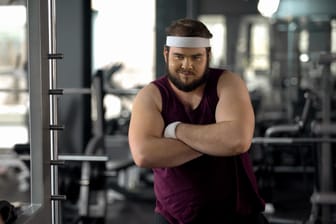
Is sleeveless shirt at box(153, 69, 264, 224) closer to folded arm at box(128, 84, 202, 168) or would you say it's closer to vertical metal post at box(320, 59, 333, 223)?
folded arm at box(128, 84, 202, 168)

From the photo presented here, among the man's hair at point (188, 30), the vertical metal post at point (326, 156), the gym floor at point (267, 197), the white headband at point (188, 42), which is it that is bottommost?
the gym floor at point (267, 197)

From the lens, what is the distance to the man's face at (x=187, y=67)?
1.62 m

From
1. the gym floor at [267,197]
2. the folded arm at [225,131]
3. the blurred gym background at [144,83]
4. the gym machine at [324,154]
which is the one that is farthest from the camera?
the gym floor at [267,197]

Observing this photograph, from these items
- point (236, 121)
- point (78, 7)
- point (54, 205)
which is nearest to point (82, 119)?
point (78, 7)

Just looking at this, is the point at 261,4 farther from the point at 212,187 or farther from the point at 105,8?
the point at 212,187

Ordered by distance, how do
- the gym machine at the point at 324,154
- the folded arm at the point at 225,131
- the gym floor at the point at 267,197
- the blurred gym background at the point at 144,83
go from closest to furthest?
the folded arm at the point at 225,131
the gym machine at the point at 324,154
the blurred gym background at the point at 144,83
the gym floor at the point at 267,197

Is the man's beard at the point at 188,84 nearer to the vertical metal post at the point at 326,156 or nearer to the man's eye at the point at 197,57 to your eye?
the man's eye at the point at 197,57

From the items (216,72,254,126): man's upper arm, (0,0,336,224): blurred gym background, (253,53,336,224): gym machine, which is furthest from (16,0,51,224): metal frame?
(253,53,336,224): gym machine

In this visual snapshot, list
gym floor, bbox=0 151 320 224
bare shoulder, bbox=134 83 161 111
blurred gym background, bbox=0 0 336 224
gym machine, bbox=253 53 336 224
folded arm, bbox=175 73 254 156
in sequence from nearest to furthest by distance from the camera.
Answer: folded arm, bbox=175 73 254 156 < bare shoulder, bbox=134 83 161 111 < gym machine, bbox=253 53 336 224 < blurred gym background, bbox=0 0 336 224 < gym floor, bbox=0 151 320 224

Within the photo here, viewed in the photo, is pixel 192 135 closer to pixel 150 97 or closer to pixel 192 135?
pixel 192 135

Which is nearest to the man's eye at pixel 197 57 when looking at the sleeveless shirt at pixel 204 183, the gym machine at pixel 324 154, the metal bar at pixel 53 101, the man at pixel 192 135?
the man at pixel 192 135

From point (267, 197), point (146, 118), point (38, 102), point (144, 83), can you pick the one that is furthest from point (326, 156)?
point (144, 83)

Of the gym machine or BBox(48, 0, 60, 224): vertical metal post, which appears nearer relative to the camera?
BBox(48, 0, 60, 224): vertical metal post

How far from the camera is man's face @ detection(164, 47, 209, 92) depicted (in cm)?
162
